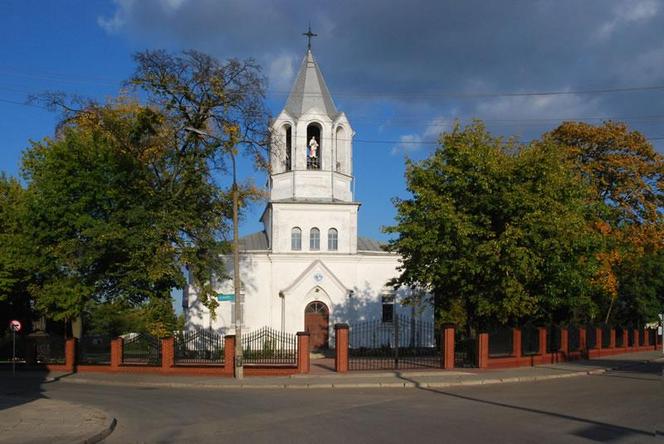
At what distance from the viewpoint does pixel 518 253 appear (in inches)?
1038

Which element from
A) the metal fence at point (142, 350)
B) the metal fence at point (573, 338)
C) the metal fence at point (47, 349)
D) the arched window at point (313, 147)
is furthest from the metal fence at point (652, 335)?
the metal fence at point (47, 349)

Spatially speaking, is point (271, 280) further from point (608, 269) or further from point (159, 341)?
point (608, 269)

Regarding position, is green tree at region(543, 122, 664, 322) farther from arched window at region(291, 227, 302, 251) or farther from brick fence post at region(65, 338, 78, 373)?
brick fence post at region(65, 338, 78, 373)

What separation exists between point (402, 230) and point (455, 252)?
2.33 m

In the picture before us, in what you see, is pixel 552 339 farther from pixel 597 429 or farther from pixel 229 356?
pixel 597 429

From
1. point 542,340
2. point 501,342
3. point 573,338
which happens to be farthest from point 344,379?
point 573,338

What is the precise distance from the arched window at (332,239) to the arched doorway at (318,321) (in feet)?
11.5

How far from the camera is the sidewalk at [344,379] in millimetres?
22578

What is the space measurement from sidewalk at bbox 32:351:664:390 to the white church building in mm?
15078

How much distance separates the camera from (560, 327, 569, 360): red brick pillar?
3440 centimetres

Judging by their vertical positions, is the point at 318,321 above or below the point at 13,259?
below

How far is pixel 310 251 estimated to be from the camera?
42.9 meters

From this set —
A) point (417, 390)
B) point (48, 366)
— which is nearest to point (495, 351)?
point (417, 390)

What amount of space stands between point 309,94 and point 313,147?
3.24 meters
